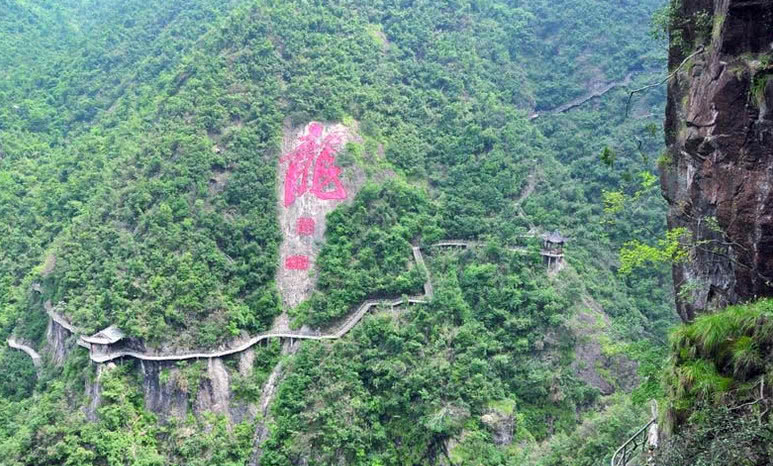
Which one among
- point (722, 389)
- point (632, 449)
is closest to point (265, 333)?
point (632, 449)

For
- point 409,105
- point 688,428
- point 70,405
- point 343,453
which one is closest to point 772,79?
point 688,428

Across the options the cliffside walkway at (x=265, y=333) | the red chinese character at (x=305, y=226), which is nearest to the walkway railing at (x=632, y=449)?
the cliffside walkway at (x=265, y=333)

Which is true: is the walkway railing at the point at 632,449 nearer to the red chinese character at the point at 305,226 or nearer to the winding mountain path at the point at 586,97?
the red chinese character at the point at 305,226

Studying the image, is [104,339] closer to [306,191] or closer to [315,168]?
[306,191]

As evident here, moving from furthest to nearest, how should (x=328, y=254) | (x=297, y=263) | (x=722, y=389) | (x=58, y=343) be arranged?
(x=297, y=263)
(x=328, y=254)
(x=58, y=343)
(x=722, y=389)

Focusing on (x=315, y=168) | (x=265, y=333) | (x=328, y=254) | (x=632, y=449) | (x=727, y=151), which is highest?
(x=315, y=168)

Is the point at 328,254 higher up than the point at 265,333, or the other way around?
the point at 328,254

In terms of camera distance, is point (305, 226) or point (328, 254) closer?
point (328, 254)

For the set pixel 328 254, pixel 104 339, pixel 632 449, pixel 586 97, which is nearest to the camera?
pixel 632 449
